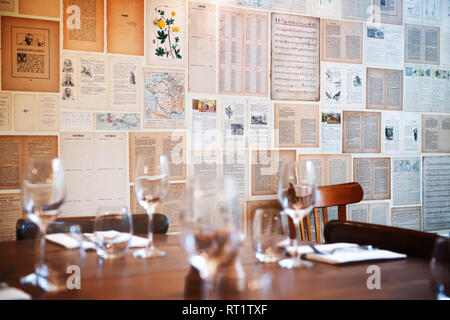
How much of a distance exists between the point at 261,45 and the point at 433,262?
7.06 feet

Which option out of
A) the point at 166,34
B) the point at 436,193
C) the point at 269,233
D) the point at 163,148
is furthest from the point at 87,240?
the point at 436,193

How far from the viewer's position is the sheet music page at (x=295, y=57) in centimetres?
285

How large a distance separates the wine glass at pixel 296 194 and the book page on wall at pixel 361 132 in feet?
6.41

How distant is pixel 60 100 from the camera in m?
2.33

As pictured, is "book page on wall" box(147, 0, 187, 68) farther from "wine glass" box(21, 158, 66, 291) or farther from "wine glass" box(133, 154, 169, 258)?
"wine glass" box(21, 158, 66, 291)

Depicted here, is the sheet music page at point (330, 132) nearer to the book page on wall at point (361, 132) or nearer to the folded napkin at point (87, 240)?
the book page on wall at point (361, 132)

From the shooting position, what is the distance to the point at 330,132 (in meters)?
3.03

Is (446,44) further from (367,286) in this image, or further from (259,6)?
(367,286)

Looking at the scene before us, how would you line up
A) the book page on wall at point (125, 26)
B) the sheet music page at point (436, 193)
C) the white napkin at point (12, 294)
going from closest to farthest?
1. the white napkin at point (12, 294)
2. the book page on wall at point (125, 26)
3. the sheet music page at point (436, 193)

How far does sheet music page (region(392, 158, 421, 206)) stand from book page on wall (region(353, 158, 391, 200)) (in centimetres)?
6

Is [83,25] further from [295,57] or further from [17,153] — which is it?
[295,57]

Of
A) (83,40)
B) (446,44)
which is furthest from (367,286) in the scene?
(446,44)

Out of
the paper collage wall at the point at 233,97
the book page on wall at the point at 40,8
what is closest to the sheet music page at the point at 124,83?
the paper collage wall at the point at 233,97

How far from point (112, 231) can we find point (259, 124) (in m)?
1.69
